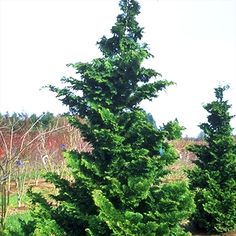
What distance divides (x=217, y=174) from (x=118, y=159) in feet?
19.6

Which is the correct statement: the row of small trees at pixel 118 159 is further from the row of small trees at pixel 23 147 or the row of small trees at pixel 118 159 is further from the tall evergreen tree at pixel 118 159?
the row of small trees at pixel 23 147

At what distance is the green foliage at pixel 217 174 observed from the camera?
10.2 metres

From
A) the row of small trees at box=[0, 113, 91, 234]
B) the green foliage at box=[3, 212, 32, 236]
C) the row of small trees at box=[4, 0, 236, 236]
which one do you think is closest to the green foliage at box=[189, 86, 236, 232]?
the row of small trees at box=[0, 113, 91, 234]

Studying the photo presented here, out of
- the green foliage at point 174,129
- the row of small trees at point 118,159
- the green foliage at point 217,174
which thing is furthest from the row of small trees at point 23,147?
the green foliage at point 217,174

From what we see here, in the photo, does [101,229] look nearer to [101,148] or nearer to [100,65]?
[101,148]

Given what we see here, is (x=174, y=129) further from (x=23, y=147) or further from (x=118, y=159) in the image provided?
(x=23, y=147)

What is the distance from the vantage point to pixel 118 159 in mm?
5312

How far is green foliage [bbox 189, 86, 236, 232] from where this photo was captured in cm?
1025

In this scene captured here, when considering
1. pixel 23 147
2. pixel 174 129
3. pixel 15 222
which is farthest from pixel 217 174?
pixel 15 222

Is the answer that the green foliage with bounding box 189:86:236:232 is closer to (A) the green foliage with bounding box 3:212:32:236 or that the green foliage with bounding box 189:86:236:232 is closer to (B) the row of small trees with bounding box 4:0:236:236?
(A) the green foliage with bounding box 3:212:32:236

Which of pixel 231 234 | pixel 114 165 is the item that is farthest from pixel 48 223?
pixel 231 234

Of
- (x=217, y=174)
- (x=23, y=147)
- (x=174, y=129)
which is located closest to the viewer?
(x=174, y=129)

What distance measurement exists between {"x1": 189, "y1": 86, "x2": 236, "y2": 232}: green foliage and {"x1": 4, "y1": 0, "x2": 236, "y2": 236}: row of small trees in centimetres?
523

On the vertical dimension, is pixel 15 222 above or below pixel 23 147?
below
